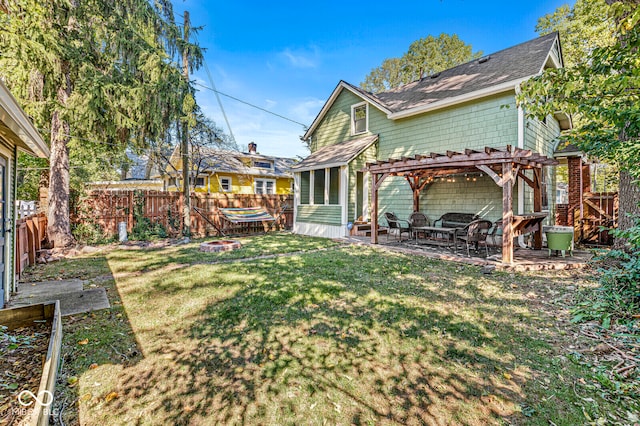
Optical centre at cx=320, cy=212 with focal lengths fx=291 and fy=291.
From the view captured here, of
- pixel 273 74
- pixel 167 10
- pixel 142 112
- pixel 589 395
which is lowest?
pixel 589 395

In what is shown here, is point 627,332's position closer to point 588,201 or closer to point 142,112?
point 588,201

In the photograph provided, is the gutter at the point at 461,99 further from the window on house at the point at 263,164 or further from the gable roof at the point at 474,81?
the window on house at the point at 263,164

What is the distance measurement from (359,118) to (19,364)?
38.4 feet

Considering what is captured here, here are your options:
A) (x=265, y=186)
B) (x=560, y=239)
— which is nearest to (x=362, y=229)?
(x=560, y=239)

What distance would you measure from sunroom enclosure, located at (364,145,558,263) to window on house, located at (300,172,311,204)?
414 centimetres

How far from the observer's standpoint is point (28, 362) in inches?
Answer: 95.0

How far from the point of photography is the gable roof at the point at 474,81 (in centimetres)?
788

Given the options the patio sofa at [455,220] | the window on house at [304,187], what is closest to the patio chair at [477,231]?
the patio sofa at [455,220]

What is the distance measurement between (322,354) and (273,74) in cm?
1742

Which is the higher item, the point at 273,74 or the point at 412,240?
the point at 273,74

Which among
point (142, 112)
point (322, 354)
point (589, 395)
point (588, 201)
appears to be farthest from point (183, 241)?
point (588, 201)

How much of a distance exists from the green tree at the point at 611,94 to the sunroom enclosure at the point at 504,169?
1.09 m

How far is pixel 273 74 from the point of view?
1708cm

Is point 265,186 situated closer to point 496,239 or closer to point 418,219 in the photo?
point 418,219
